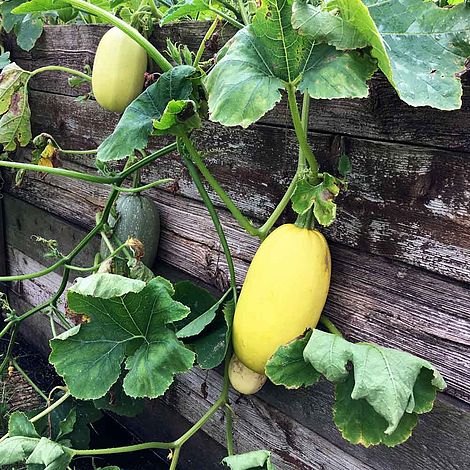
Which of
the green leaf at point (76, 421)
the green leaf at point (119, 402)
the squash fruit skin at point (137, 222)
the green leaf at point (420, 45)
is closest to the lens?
the green leaf at point (420, 45)

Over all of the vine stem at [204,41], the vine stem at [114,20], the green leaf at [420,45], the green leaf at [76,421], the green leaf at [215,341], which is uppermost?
the green leaf at [420,45]

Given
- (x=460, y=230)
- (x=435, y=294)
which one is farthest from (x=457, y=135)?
(x=435, y=294)

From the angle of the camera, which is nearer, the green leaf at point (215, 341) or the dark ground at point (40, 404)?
the green leaf at point (215, 341)

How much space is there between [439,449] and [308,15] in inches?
26.5

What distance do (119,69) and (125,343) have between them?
1.83ft

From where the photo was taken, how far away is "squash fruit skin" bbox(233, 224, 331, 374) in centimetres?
88

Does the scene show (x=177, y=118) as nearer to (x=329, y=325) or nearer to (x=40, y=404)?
(x=329, y=325)

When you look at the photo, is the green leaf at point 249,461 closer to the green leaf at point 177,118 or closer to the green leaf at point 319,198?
the green leaf at point 319,198

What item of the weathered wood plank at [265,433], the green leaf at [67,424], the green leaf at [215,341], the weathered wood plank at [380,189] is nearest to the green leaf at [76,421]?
the green leaf at [67,424]

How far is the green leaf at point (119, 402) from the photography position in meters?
1.42

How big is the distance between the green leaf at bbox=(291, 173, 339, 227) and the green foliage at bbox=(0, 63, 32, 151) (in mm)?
849

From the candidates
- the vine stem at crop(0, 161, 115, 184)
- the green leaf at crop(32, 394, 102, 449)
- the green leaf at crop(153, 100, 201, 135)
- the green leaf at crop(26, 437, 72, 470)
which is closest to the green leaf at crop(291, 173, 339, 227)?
the green leaf at crop(153, 100, 201, 135)

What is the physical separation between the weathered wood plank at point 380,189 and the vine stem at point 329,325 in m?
0.13

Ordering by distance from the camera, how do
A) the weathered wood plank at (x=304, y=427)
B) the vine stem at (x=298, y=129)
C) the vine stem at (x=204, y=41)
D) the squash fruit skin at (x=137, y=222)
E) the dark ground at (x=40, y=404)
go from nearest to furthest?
1. the vine stem at (x=298, y=129)
2. the weathered wood plank at (x=304, y=427)
3. the vine stem at (x=204, y=41)
4. the squash fruit skin at (x=137, y=222)
5. the dark ground at (x=40, y=404)
